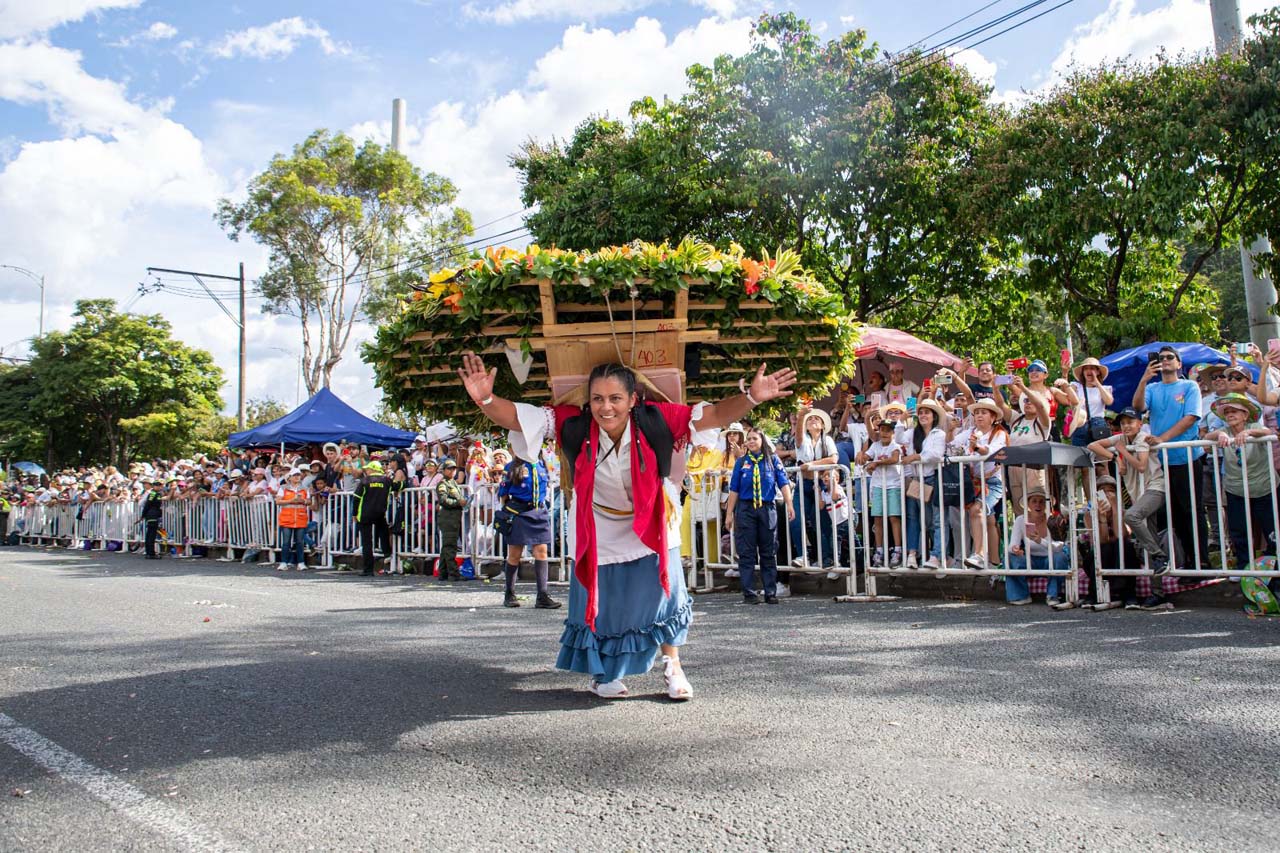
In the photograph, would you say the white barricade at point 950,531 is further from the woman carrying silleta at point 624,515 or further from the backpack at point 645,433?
the backpack at point 645,433

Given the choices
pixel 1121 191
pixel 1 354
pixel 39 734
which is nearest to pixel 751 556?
pixel 39 734

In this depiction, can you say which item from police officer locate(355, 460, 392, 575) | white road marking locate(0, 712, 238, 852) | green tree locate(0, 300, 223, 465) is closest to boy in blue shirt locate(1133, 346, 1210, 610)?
white road marking locate(0, 712, 238, 852)

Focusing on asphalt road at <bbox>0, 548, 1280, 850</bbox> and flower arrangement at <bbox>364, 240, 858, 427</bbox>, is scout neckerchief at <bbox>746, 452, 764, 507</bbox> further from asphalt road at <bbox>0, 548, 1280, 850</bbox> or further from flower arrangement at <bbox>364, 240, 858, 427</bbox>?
flower arrangement at <bbox>364, 240, 858, 427</bbox>

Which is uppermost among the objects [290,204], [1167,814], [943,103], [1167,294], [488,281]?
[290,204]

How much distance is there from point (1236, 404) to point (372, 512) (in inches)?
482

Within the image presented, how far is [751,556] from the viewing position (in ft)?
33.9

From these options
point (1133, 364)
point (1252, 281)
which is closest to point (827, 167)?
point (1252, 281)

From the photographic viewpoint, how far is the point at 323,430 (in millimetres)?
22828

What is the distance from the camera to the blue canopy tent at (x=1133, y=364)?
12.2 m

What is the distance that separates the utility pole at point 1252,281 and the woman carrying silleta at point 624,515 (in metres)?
15.2

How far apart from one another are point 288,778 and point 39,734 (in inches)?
62.4

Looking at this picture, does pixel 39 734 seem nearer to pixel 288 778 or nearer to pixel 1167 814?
pixel 288 778

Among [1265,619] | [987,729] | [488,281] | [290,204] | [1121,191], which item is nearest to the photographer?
[987,729]

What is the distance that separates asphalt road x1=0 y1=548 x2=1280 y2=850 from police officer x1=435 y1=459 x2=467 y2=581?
6665 mm
